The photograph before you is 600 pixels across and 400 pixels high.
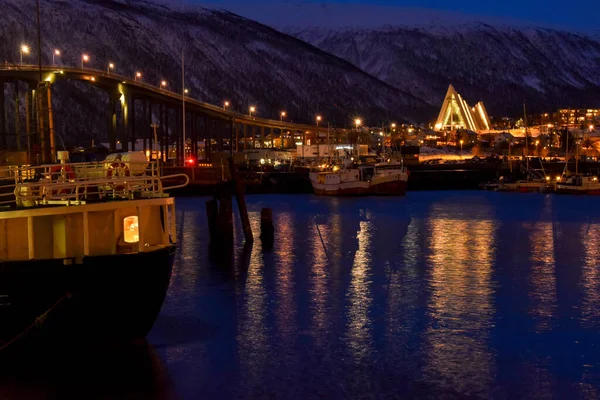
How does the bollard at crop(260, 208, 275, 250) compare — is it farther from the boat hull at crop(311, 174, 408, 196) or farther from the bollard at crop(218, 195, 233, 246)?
the boat hull at crop(311, 174, 408, 196)

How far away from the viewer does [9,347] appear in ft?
51.0

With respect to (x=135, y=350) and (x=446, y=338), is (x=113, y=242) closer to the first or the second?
(x=135, y=350)

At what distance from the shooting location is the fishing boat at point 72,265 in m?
15.0

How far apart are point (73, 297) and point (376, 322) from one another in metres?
8.06

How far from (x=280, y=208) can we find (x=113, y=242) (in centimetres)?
4137

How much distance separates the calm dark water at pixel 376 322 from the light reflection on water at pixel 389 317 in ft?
0.14

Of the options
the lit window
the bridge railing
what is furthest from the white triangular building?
the lit window

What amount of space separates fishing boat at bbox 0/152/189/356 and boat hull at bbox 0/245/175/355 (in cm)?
2

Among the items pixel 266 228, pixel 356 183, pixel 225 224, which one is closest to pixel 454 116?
pixel 356 183

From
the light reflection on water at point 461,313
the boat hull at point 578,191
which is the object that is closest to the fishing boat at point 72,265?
the light reflection on water at point 461,313

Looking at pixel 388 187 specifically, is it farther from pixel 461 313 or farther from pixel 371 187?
pixel 461 313

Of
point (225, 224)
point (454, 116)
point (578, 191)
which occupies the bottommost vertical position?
point (578, 191)

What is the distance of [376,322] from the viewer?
2005 cm

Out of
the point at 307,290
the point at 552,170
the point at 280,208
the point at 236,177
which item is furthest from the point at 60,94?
the point at 307,290
